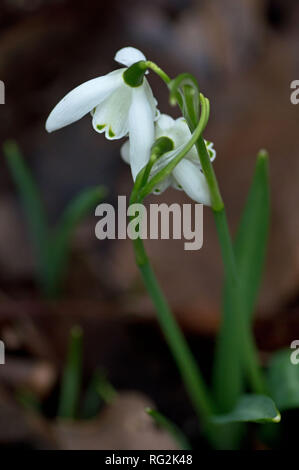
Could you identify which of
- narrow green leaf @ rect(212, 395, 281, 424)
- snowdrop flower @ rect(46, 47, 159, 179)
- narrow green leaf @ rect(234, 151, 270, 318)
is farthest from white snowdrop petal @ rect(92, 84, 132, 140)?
narrow green leaf @ rect(212, 395, 281, 424)

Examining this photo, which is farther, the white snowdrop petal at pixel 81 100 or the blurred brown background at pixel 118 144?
the blurred brown background at pixel 118 144

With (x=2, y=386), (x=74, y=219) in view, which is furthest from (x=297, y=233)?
(x=2, y=386)

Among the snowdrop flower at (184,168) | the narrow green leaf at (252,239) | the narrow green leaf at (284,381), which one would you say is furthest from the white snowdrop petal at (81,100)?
the narrow green leaf at (284,381)

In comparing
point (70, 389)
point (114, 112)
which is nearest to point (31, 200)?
point (70, 389)

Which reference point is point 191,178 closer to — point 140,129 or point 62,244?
point 140,129

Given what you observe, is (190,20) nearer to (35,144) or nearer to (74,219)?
(35,144)

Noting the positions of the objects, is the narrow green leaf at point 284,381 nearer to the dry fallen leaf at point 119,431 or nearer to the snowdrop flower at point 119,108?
the dry fallen leaf at point 119,431
